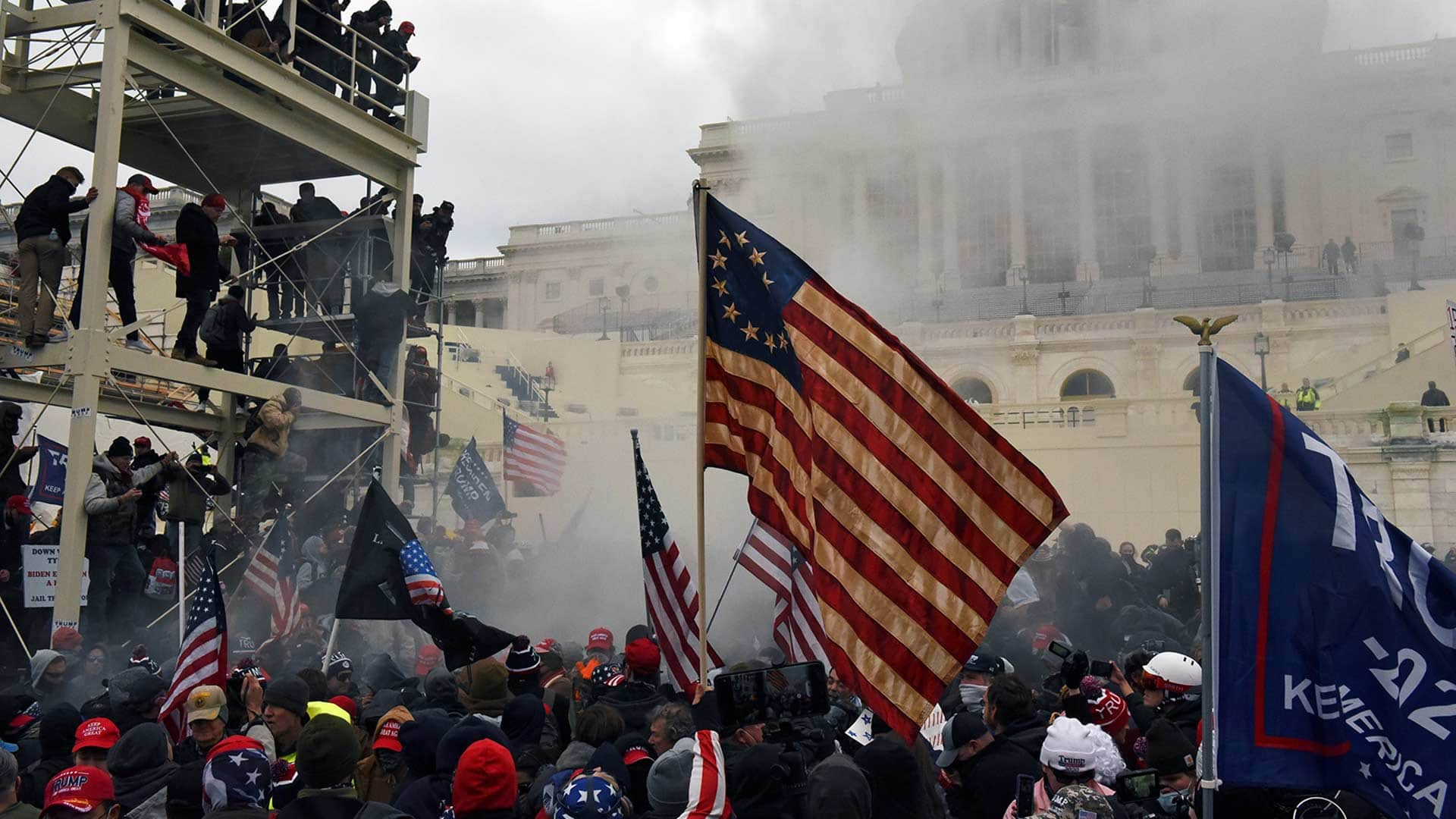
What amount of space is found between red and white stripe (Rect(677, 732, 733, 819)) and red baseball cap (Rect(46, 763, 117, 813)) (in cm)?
212

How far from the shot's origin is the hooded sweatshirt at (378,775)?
558 cm

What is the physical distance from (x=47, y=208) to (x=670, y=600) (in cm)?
713

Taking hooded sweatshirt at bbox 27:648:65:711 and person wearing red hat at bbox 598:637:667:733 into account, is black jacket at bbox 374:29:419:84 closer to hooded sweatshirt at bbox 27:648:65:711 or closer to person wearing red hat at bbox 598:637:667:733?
hooded sweatshirt at bbox 27:648:65:711

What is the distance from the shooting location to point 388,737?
5.55 metres

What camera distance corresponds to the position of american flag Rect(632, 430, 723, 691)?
271 inches

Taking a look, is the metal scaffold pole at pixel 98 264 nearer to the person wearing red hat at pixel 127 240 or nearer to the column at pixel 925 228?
the person wearing red hat at pixel 127 240

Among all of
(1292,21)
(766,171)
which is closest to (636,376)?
(766,171)

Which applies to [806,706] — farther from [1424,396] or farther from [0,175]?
[1424,396]

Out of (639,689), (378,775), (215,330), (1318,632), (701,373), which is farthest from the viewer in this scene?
(215,330)

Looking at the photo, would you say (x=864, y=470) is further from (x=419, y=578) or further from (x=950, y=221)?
(x=950, y=221)

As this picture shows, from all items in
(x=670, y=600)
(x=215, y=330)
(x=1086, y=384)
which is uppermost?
(x=1086, y=384)

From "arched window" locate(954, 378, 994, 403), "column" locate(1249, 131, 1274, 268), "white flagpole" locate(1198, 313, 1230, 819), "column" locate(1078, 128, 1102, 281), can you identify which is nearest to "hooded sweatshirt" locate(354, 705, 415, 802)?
"white flagpole" locate(1198, 313, 1230, 819)

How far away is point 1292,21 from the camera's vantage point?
4391 centimetres

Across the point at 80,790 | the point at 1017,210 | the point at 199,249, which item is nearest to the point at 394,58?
the point at 199,249
